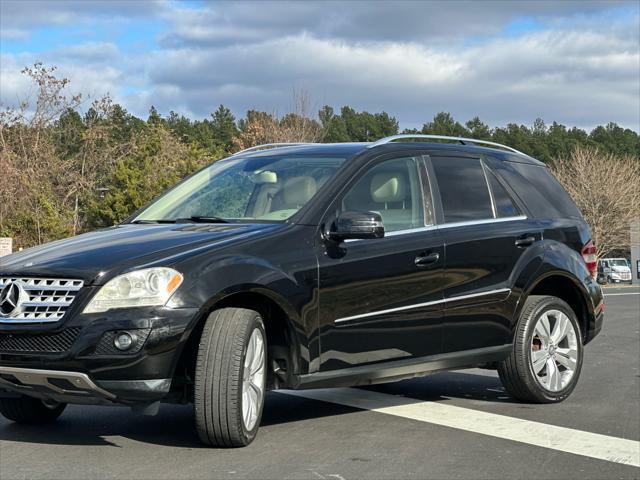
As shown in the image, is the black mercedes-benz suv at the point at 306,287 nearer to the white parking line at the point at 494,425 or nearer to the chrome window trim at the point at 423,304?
the chrome window trim at the point at 423,304

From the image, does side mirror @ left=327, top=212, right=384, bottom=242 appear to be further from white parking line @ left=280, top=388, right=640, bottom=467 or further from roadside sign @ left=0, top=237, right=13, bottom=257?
roadside sign @ left=0, top=237, right=13, bottom=257

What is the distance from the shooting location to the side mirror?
6.17 metres

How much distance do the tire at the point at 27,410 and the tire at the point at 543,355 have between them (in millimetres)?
3194

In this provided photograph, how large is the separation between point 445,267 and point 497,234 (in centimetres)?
69

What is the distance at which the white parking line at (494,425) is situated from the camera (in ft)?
20.0

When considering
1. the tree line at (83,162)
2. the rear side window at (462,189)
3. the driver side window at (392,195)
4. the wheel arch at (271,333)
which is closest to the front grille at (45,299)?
the wheel arch at (271,333)

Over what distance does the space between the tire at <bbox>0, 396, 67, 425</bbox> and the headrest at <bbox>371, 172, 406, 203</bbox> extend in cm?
245

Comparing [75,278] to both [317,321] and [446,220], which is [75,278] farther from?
[446,220]

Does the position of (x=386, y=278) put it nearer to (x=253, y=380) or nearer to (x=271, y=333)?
(x=271, y=333)

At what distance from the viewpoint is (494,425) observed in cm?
675

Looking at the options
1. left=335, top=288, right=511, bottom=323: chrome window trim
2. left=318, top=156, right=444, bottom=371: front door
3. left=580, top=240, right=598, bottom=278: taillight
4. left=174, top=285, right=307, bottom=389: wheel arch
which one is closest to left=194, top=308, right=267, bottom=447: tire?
left=174, top=285, right=307, bottom=389: wheel arch

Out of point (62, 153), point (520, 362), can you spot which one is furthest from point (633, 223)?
point (520, 362)

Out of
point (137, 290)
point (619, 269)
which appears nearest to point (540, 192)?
point (137, 290)

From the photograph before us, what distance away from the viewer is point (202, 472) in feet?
17.1
